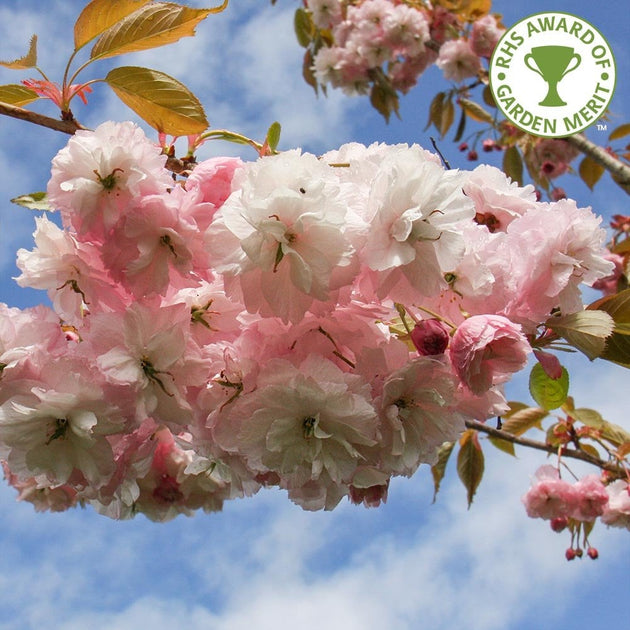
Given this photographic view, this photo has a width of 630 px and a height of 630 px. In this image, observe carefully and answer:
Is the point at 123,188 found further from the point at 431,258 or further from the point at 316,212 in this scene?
the point at 431,258

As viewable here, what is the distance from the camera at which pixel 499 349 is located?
Answer: 0.81 meters

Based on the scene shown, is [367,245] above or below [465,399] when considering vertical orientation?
above

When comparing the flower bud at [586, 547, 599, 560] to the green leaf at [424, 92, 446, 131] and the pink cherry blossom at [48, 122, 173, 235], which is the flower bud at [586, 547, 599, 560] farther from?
the pink cherry blossom at [48, 122, 173, 235]

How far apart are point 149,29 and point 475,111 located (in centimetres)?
311

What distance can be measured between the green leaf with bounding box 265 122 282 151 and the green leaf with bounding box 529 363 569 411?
604 millimetres

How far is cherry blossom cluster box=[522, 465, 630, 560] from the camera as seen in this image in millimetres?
2543

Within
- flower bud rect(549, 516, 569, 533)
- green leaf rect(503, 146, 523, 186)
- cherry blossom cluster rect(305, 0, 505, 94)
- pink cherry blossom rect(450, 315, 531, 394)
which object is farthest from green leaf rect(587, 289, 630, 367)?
cherry blossom cluster rect(305, 0, 505, 94)

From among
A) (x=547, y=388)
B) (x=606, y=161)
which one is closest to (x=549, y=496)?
(x=606, y=161)

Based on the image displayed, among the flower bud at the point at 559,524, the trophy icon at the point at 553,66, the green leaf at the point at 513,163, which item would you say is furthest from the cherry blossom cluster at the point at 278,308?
the green leaf at the point at 513,163

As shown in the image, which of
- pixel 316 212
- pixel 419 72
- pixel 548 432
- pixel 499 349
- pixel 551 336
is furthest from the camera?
pixel 419 72

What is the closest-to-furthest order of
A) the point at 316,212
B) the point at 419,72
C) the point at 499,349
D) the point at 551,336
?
→ the point at 316,212 < the point at 499,349 < the point at 551,336 < the point at 419,72

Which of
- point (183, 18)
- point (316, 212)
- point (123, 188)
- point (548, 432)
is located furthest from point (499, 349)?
point (548, 432)

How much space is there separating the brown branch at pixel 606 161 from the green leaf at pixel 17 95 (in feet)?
6.95

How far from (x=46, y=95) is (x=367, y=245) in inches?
23.3
